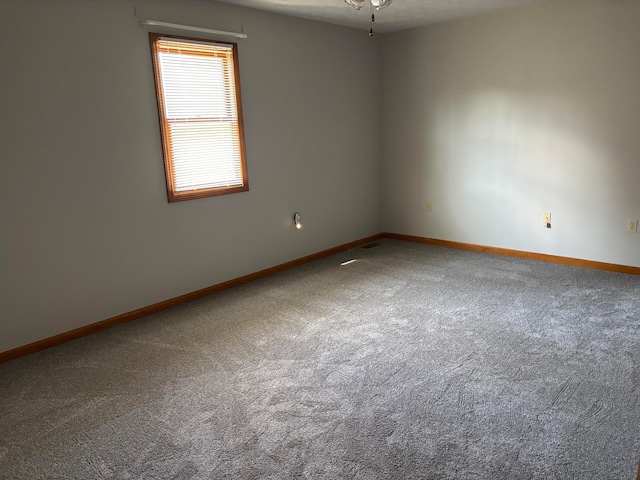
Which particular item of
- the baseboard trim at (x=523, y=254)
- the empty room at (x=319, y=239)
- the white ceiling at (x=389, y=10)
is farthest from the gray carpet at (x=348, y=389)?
the white ceiling at (x=389, y=10)

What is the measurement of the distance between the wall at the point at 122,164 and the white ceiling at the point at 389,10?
162mm

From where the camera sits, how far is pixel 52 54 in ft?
9.70

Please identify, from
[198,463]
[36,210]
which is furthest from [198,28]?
[198,463]

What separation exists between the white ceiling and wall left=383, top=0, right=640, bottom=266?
0.30m

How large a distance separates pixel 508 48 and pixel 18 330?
4686 mm

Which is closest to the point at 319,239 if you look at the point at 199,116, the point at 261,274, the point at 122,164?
the point at 261,274

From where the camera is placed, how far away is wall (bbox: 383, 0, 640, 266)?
158 inches

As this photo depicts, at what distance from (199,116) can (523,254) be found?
3.38 meters

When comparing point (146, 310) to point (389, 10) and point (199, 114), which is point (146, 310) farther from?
point (389, 10)

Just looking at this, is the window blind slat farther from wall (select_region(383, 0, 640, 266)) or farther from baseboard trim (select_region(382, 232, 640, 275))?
baseboard trim (select_region(382, 232, 640, 275))

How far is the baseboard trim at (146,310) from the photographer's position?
10.0 feet

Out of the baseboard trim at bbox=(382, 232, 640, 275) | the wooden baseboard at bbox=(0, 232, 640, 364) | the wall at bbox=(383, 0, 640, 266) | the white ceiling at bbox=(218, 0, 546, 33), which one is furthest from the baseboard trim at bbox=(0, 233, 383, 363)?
the white ceiling at bbox=(218, 0, 546, 33)

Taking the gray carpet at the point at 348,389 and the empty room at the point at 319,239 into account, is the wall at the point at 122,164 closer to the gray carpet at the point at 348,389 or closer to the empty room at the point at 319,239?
the empty room at the point at 319,239

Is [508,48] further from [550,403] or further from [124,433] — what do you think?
[124,433]
